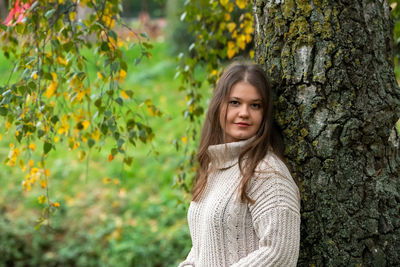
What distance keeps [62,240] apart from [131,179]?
1.18m

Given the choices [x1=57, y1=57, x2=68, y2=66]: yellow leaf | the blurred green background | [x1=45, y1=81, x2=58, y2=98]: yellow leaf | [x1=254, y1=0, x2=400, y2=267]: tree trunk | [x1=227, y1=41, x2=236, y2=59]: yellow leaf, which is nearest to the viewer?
[x1=254, y1=0, x2=400, y2=267]: tree trunk

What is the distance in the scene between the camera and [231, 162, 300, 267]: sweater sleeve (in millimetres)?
1711

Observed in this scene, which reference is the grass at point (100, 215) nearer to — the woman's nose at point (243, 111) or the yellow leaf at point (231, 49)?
the yellow leaf at point (231, 49)

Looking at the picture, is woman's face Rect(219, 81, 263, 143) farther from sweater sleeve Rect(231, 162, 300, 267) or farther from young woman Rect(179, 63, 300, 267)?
sweater sleeve Rect(231, 162, 300, 267)

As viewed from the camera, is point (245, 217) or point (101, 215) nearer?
point (245, 217)

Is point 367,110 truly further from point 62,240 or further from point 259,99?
point 62,240

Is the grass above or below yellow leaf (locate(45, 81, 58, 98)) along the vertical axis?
below

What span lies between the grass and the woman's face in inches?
103

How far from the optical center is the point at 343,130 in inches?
73.2

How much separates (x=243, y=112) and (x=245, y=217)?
0.41 m

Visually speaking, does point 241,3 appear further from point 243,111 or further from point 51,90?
point 51,90

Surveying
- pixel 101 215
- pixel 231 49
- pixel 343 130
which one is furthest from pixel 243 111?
pixel 101 215

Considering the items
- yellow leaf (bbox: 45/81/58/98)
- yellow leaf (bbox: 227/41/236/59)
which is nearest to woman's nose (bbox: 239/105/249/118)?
yellow leaf (bbox: 227/41/236/59)

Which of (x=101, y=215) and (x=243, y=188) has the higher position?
(x=243, y=188)
